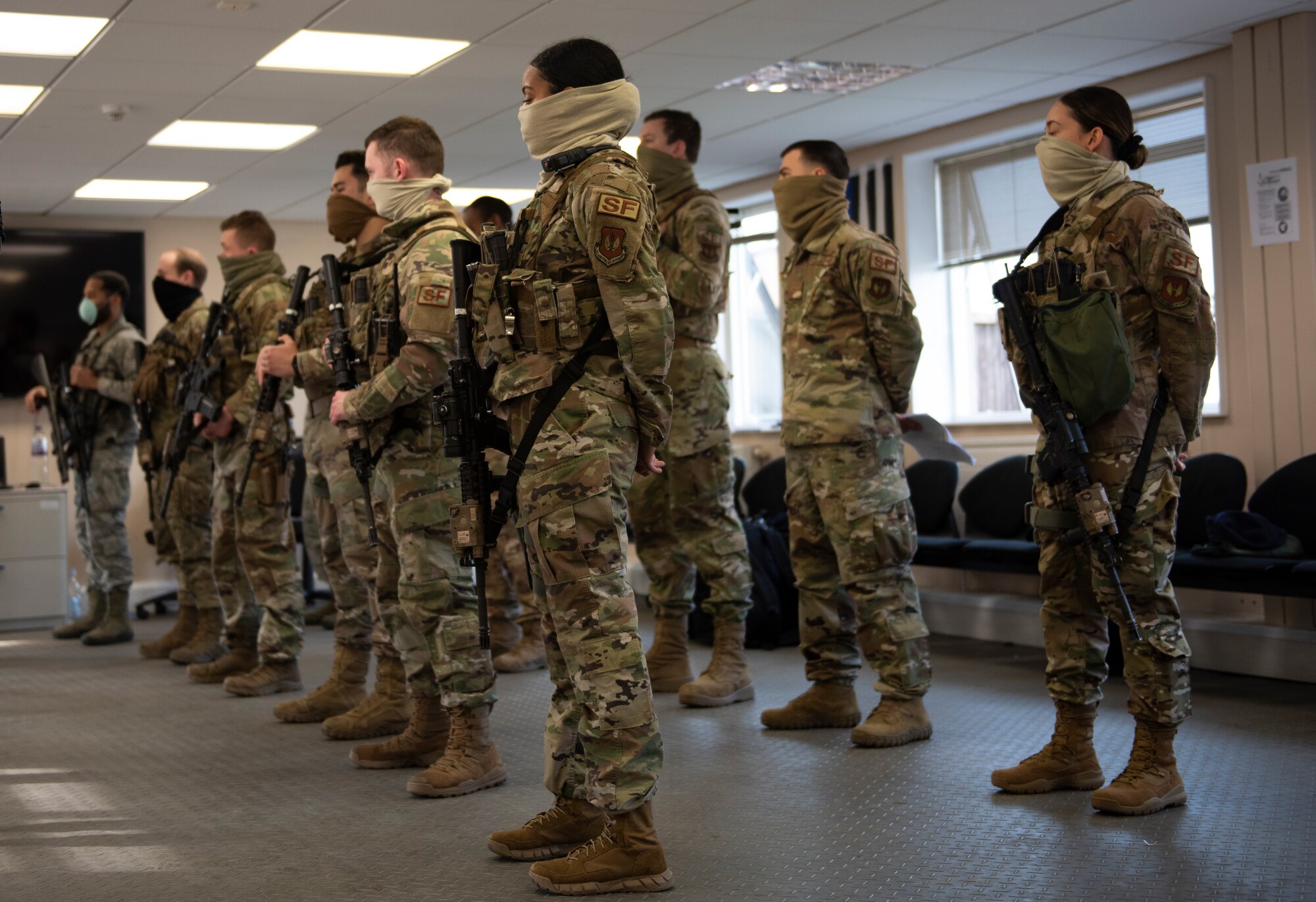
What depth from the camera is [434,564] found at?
3588mm

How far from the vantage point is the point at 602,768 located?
265 cm

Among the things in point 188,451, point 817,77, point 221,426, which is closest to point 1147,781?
point 221,426

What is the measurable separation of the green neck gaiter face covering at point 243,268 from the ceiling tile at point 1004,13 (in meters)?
2.87

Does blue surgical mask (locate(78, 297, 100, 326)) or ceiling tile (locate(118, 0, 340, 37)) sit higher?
ceiling tile (locate(118, 0, 340, 37))

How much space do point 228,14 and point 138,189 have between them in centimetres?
396

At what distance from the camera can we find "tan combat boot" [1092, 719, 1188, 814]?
3184mm

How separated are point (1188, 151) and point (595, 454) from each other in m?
4.75

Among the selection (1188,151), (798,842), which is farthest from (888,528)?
(1188,151)

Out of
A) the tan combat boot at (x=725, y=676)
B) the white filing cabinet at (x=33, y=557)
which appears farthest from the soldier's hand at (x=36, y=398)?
the tan combat boot at (x=725, y=676)

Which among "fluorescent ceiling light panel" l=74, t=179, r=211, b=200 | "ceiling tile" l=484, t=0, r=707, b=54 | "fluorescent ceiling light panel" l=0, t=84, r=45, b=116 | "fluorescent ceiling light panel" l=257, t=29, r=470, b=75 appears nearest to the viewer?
"ceiling tile" l=484, t=0, r=707, b=54

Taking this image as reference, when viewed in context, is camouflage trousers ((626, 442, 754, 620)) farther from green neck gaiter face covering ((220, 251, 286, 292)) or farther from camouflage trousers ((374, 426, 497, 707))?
green neck gaiter face covering ((220, 251, 286, 292))

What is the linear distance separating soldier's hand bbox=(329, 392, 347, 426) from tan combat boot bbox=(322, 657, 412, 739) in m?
1.19

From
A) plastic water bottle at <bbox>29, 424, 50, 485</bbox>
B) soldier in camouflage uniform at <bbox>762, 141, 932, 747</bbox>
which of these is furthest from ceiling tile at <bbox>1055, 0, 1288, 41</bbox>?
plastic water bottle at <bbox>29, 424, 50, 485</bbox>

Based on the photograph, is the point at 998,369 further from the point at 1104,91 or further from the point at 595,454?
the point at 595,454
